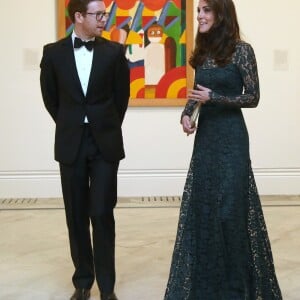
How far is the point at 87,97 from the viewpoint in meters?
2.98

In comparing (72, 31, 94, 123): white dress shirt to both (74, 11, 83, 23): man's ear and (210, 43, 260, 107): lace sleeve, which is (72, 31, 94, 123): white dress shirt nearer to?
(74, 11, 83, 23): man's ear

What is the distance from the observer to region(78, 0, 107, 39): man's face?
2.91 m

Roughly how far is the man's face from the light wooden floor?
148cm

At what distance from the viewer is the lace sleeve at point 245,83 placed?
2707 mm

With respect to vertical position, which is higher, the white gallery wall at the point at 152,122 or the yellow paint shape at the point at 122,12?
the yellow paint shape at the point at 122,12

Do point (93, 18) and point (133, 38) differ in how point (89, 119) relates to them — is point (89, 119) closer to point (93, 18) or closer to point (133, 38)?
point (93, 18)

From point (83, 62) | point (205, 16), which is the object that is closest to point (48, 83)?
point (83, 62)

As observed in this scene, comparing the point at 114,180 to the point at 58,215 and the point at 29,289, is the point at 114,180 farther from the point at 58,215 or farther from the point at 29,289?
the point at 58,215

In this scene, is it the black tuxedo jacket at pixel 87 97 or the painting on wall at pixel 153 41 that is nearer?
the black tuxedo jacket at pixel 87 97

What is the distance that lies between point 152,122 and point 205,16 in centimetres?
298

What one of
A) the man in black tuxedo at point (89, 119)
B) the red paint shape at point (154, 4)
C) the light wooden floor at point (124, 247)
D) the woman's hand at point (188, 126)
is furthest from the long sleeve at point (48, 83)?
the red paint shape at point (154, 4)

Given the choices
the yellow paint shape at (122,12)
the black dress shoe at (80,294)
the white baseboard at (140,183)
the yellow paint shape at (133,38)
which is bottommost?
the white baseboard at (140,183)

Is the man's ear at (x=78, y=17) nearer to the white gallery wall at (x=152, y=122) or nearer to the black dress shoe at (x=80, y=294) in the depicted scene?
the black dress shoe at (x=80, y=294)

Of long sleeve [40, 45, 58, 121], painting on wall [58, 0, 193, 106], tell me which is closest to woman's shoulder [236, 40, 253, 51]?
long sleeve [40, 45, 58, 121]
